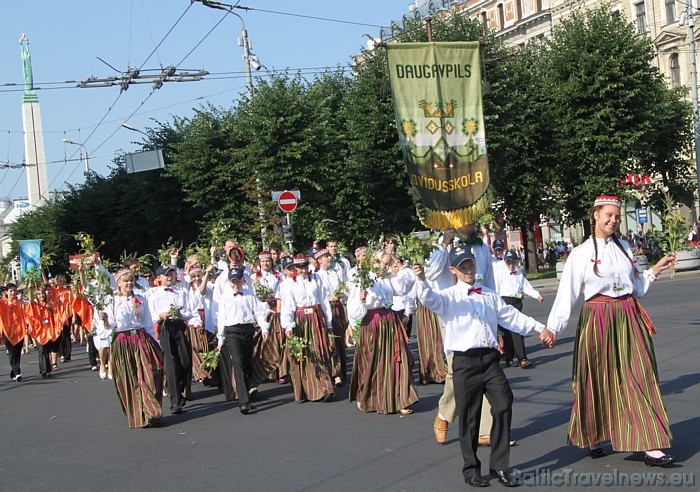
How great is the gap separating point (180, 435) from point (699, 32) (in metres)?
42.2

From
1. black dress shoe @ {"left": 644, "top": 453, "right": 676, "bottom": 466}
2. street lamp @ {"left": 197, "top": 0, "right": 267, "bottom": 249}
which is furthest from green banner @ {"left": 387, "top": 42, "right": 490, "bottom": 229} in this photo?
street lamp @ {"left": 197, "top": 0, "right": 267, "bottom": 249}

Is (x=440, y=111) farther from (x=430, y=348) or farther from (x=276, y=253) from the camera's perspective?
(x=276, y=253)

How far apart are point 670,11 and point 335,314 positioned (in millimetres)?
39813

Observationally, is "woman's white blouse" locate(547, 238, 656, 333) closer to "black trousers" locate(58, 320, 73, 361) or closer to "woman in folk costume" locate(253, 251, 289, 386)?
"woman in folk costume" locate(253, 251, 289, 386)

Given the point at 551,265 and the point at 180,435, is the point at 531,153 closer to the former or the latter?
the point at 551,265

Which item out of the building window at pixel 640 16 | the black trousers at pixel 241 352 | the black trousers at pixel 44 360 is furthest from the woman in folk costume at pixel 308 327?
the building window at pixel 640 16

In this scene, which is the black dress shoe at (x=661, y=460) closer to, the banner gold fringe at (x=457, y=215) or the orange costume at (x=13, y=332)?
the banner gold fringe at (x=457, y=215)

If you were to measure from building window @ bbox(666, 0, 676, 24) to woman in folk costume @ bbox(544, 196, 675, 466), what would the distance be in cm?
4366

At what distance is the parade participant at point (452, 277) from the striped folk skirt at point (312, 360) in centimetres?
330

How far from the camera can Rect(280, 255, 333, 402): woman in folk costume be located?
11281 millimetres

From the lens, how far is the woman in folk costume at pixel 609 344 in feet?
22.3

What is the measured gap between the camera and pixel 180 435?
988 cm

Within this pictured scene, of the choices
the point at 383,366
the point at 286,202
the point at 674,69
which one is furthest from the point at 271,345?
the point at 674,69

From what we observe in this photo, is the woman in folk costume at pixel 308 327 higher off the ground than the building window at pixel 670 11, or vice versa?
the building window at pixel 670 11
